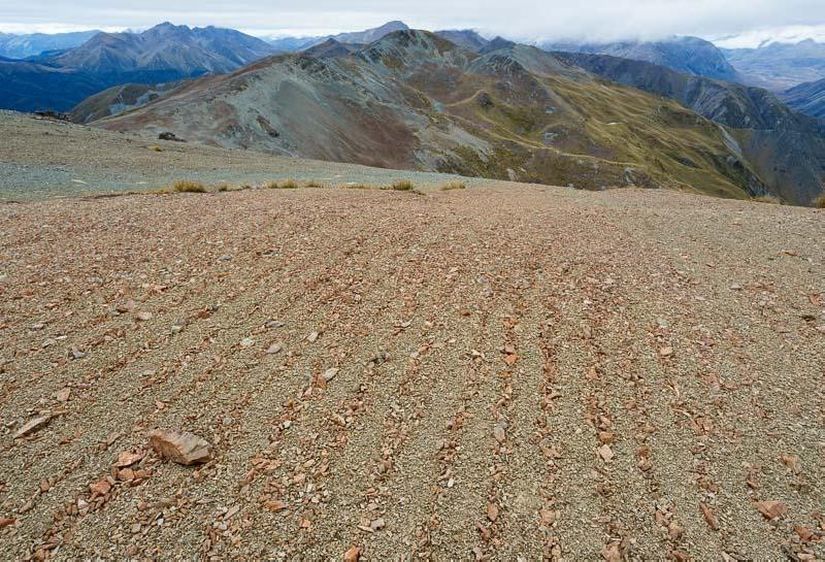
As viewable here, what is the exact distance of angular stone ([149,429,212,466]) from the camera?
187 inches

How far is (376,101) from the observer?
8612 centimetres

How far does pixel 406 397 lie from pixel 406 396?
0.02 metres

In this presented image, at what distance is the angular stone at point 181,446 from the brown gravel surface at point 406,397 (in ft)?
0.26

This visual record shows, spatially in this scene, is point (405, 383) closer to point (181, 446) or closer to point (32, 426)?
point (181, 446)

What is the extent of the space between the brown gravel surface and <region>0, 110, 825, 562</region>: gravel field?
0.03m

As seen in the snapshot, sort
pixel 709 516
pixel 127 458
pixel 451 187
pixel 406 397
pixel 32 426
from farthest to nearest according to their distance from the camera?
1. pixel 451 187
2. pixel 406 397
3. pixel 32 426
4. pixel 127 458
5. pixel 709 516

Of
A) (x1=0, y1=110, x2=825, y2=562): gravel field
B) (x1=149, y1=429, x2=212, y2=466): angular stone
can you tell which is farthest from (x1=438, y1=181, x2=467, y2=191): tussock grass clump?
(x1=149, y1=429, x2=212, y2=466): angular stone

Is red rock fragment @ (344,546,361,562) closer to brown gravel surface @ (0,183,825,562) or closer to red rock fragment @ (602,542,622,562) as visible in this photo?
brown gravel surface @ (0,183,825,562)

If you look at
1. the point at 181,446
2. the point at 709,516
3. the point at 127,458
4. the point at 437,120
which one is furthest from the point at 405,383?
the point at 437,120

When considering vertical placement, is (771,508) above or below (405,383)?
below

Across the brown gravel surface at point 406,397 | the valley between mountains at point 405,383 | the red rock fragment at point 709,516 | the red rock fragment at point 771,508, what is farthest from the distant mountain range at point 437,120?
the red rock fragment at point 771,508

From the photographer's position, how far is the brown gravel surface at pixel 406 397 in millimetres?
4191

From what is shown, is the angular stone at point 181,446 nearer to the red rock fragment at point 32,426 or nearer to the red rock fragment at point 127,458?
the red rock fragment at point 127,458

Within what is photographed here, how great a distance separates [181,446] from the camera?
483 centimetres
